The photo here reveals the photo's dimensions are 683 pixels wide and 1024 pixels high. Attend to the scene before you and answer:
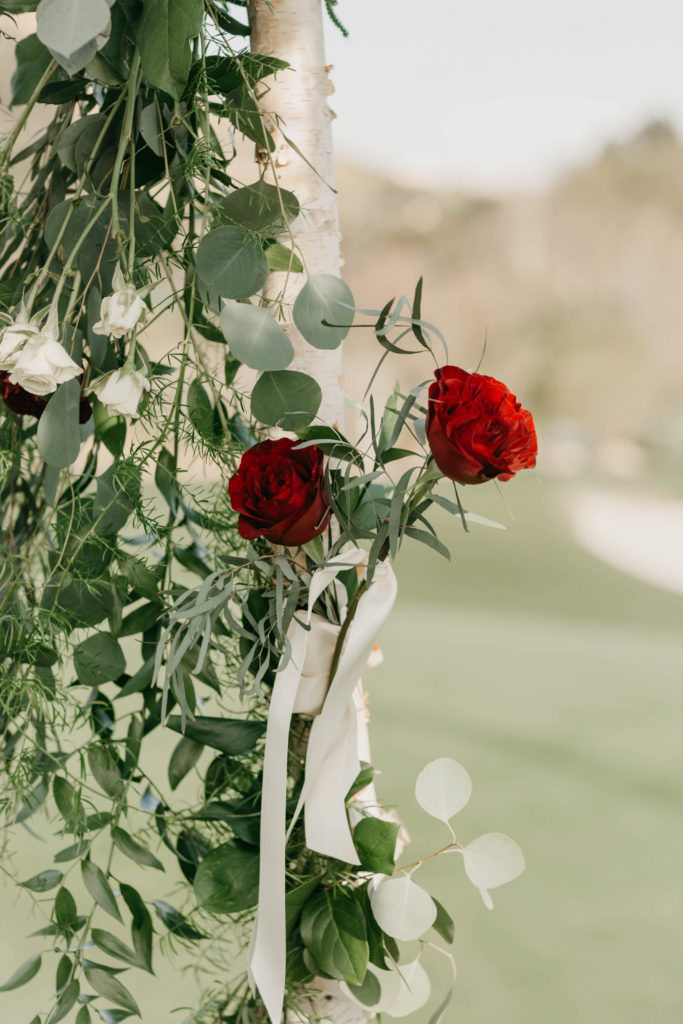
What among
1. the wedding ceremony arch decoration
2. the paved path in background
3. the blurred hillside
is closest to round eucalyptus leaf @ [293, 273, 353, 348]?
the wedding ceremony arch decoration

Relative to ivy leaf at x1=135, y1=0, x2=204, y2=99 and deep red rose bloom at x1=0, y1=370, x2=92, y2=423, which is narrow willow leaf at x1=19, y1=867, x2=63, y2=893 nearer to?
deep red rose bloom at x1=0, y1=370, x2=92, y2=423

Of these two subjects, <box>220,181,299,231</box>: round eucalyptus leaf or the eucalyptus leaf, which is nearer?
the eucalyptus leaf

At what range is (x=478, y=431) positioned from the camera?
389 mm

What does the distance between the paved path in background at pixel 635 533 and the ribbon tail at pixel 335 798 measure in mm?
2205

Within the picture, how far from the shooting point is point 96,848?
113 centimetres

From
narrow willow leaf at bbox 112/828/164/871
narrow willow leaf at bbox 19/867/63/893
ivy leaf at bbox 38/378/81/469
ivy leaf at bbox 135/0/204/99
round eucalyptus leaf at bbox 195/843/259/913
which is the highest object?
ivy leaf at bbox 135/0/204/99

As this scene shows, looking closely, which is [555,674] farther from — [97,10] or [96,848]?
[97,10]

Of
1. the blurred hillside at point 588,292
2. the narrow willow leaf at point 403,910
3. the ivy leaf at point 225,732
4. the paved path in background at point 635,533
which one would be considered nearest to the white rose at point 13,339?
the ivy leaf at point 225,732

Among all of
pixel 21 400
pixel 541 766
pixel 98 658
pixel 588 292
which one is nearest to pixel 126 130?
pixel 21 400

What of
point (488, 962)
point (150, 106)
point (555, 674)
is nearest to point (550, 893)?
point (488, 962)

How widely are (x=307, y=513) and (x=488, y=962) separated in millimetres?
706

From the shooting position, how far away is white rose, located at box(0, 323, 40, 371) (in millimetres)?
423

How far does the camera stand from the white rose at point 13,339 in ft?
1.39

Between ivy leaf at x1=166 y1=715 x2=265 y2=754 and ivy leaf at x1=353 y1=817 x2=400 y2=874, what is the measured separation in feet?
0.29
